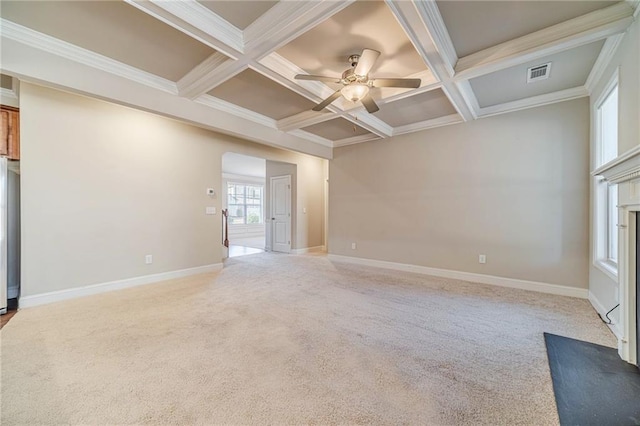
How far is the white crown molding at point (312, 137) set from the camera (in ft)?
16.6

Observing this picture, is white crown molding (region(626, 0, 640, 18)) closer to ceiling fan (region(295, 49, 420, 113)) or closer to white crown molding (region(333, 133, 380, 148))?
ceiling fan (region(295, 49, 420, 113))

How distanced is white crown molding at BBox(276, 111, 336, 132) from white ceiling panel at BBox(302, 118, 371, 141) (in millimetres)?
433

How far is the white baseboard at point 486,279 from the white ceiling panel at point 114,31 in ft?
14.5

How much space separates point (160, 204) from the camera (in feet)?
Result: 13.4

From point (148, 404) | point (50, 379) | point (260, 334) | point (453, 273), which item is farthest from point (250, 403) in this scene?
point (453, 273)

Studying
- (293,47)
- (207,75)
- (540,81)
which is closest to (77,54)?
(207,75)

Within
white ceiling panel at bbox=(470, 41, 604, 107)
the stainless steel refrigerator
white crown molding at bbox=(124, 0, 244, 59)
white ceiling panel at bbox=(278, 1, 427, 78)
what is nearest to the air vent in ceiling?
white ceiling panel at bbox=(470, 41, 604, 107)

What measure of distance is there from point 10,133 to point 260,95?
2.88 metres

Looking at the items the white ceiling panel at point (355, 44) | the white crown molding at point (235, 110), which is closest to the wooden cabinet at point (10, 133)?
the white crown molding at point (235, 110)

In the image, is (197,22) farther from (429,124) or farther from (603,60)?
(603,60)

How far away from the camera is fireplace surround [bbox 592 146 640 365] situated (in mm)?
1851

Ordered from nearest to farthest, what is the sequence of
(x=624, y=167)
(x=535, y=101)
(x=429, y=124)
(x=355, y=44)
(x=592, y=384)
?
(x=592, y=384), (x=624, y=167), (x=355, y=44), (x=535, y=101), (x=429, y=124)

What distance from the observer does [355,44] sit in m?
2.47

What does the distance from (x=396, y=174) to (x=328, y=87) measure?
2366mm
